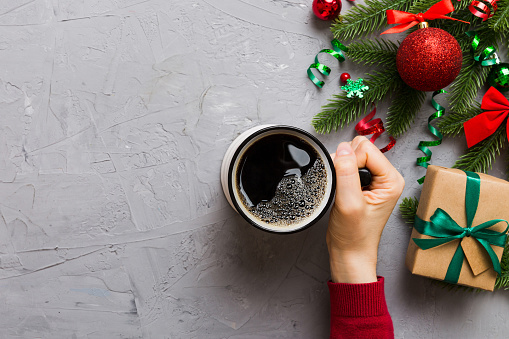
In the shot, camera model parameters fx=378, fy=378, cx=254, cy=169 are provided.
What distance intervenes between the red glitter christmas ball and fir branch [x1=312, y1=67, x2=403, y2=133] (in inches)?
3.0

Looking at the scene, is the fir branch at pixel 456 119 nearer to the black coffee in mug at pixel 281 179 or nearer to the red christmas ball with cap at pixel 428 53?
the red christmas ball with cap at pixel 428 53

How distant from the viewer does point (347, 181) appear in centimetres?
59

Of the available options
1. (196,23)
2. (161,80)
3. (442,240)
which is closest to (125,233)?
(161,80)

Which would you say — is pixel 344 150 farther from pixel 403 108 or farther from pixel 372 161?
pixel 403 108

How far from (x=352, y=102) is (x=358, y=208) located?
0.70 feet

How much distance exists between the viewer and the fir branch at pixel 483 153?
0.71 m

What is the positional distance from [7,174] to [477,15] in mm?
878

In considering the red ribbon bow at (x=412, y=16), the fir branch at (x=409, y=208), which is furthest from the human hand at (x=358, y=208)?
the red ribbon bow at (x=412, y=16)

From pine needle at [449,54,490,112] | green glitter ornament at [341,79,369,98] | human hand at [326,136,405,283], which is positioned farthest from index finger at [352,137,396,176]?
pine needle at [449,54,490,112]

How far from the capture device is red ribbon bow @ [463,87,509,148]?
67 cm

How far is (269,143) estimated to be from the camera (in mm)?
603

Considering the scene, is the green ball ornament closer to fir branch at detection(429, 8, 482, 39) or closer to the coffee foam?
fir branch at detection(429, 8, 482, 39)

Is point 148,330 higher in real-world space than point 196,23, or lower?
lower

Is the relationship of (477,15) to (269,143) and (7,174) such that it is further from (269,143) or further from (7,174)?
(7,174)
